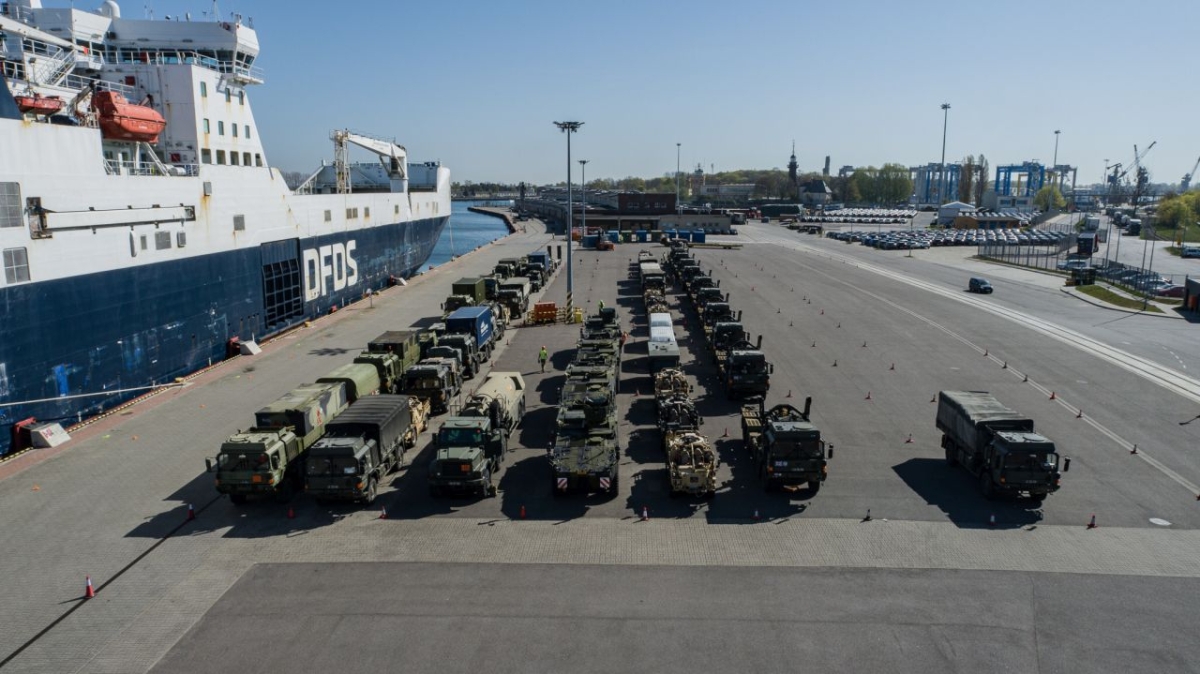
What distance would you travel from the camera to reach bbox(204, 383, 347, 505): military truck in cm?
1967

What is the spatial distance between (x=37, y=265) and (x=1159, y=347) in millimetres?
55246

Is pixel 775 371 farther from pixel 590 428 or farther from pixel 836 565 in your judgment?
pixel 836 565

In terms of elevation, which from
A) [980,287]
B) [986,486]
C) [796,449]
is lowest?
[986,486]

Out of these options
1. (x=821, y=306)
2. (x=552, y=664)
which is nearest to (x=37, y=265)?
(x=552, y=664)

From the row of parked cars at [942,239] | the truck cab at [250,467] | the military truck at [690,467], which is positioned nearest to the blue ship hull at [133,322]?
the truck cab at [250,467]

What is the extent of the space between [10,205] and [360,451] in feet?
55.2

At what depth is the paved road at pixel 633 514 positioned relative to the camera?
16.0m

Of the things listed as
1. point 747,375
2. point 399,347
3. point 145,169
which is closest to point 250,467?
point 399,347

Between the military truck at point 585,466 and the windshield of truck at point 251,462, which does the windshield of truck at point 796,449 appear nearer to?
the military truck at point 585,466

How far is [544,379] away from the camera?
34125 millimetres

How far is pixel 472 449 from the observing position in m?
21.1

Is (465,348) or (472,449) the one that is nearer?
(472,449)

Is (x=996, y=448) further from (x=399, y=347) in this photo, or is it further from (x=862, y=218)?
(x=862, y=218)

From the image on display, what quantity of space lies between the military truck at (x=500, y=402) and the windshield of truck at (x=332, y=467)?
4497 millimetres
